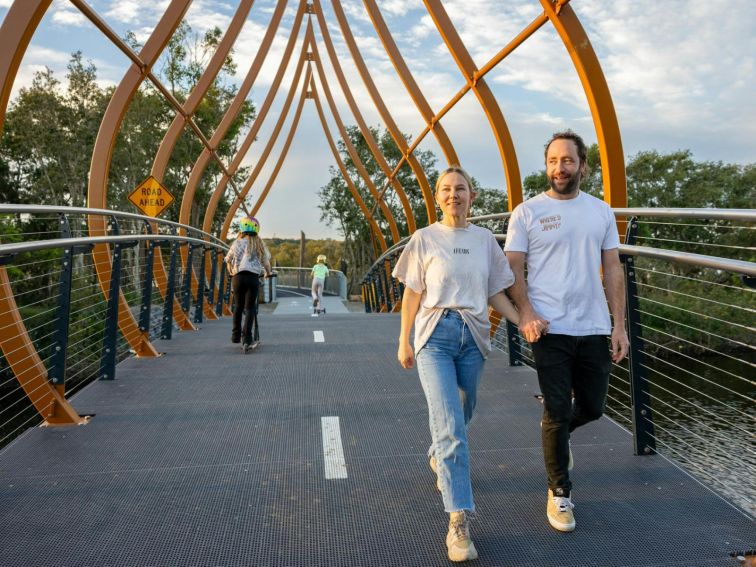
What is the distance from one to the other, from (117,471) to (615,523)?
2470 millimetres

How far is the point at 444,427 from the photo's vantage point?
2787 mm

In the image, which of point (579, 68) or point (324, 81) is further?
point (324, 81)

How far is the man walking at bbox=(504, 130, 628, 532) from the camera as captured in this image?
9.55 ft

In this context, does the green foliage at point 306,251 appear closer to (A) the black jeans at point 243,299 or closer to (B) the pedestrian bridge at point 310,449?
(A) the black jeans at point 243,299

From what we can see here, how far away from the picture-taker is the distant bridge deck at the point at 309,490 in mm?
2674

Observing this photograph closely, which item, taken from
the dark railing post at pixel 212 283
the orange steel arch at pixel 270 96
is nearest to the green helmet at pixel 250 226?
the dark railing post at pixel 212 283

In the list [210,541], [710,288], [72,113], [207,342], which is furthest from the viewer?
[710,288]

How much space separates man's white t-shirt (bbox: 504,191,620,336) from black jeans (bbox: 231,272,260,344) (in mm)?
4672

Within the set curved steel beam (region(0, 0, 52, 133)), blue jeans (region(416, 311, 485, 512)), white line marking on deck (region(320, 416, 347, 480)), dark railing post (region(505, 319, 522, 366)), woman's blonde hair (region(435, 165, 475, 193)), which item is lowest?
white line marking on deck (region(320, 416, 347, 480))

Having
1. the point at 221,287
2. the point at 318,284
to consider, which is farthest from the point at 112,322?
the point at 318,284

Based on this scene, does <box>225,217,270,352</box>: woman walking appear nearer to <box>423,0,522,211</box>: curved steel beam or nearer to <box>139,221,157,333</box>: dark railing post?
<box>139,221,157,333</box>: dark railing post

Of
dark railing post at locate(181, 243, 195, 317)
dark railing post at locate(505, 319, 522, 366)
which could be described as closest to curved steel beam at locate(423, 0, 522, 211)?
dark railing post at locate(505, 319, 522, 366)

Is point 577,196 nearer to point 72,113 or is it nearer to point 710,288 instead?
point 72,113

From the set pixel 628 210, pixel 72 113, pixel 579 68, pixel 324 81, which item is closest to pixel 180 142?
pixel 72 113
